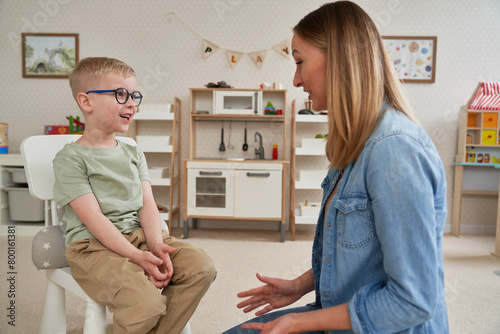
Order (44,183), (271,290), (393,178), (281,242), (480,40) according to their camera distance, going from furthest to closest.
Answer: (480,40)
(281,242)
(44,183)
(271,290)
(393,178)

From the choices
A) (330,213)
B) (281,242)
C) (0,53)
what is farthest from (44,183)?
(0,53)

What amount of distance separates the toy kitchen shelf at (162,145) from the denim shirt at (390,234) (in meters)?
3.09

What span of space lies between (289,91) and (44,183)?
311 cm

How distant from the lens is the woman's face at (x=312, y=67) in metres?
0.78

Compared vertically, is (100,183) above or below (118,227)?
above

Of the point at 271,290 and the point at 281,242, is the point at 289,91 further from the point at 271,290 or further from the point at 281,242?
the point at 271,290

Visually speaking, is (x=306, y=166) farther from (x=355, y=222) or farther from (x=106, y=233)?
(x=355, y=222)

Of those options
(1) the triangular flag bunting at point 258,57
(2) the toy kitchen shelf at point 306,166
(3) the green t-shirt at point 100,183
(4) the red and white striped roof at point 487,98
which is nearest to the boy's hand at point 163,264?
(3) the green t-shirt at point 100,183

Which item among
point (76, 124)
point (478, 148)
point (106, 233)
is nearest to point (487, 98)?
point (478, 148)

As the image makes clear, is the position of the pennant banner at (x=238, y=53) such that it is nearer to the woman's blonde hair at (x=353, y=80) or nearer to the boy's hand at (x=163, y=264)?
the boy's hand at (x=163, y=264)

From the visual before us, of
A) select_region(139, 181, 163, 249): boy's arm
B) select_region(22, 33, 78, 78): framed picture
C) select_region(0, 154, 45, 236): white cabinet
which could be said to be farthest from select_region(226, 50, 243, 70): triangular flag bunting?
select_region(139, 181, 163, 249): boy's arm

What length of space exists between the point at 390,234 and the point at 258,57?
142 inches

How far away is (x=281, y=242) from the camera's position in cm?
356

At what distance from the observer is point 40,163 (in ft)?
4.34
